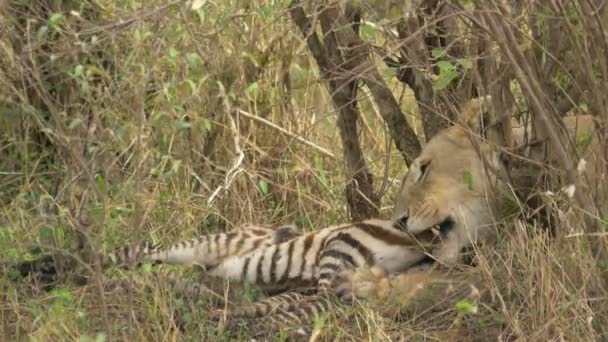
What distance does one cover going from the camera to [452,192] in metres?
6.34

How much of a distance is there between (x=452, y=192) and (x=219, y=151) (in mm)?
1776

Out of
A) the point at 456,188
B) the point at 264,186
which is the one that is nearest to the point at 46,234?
the point at 264,186

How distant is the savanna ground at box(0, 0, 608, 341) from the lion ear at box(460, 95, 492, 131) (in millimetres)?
119

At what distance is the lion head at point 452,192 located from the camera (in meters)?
6.20

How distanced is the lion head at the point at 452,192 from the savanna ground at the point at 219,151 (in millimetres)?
191

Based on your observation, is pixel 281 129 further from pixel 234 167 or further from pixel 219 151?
pixel 234 167

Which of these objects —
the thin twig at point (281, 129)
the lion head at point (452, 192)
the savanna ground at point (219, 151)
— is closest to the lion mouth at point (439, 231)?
the lion head at point (452, 192)

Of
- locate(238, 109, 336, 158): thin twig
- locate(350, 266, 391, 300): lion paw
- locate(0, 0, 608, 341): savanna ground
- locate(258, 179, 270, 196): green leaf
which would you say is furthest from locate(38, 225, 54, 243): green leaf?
locate(238, 109, 336, 158): thin twig

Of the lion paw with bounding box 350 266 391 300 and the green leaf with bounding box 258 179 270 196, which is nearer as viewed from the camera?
the lion paw with bounding box 350 266 391 300

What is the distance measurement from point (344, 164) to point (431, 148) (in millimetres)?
1078

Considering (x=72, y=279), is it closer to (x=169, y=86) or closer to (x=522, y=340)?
(x=169, y=86)

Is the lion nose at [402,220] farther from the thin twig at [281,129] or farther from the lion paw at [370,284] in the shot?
the thin twig at [281,129]

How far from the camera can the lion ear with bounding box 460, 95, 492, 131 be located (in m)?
6.01

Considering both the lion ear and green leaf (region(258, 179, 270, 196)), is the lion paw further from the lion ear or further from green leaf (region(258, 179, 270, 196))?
the lion ear
